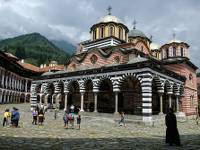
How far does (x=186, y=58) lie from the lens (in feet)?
112

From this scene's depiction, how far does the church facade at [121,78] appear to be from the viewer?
2341 centimetres

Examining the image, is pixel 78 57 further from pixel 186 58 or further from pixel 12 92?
pixel 12 92

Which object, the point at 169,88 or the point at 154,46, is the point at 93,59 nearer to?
the point at 169,88

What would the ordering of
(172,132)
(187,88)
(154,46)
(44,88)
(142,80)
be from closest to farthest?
(172,132) → (142,80) → (44,88) → (187,88) → (154,46)

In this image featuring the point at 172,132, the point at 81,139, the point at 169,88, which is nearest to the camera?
the point at 172,132

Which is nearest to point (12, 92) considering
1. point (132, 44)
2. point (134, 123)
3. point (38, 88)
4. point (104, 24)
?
point (38, 88)

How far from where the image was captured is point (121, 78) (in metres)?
23.4

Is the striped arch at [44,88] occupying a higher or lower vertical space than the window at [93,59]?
lower

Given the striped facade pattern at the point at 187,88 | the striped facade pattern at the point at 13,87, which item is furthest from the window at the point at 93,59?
the striped facade pattern at the point at 13,87

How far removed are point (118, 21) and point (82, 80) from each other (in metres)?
11.2

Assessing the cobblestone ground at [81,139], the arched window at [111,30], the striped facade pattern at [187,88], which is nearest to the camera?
the cobblestone ground at [81,139]

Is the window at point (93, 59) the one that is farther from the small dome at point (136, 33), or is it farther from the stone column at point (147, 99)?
the small dome at point (136, 33)

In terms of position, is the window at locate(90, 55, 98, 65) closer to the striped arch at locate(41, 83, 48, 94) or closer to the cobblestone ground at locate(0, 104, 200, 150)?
the striped arch at locate(41, 83, 48, 94)

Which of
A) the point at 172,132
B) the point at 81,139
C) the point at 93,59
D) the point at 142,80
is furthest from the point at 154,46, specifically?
the point at 172,132
